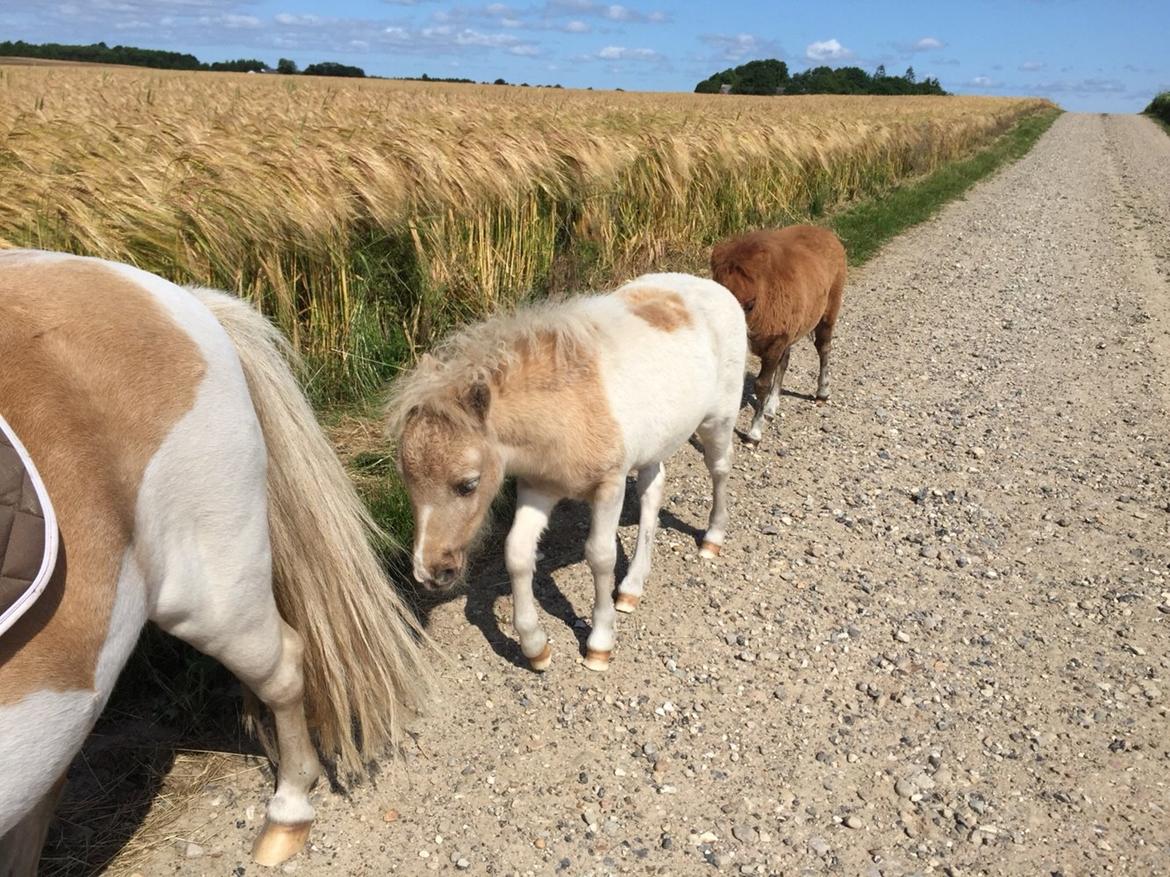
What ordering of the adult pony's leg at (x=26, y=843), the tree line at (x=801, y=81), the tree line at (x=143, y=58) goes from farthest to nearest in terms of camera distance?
the tree line at (x=801, y=81) → the tree line at (x=143, y=58) → the adult pony's leg at (x=26, y=843)

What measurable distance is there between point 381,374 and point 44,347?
3942mm

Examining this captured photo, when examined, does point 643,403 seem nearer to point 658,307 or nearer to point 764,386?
point 658,307

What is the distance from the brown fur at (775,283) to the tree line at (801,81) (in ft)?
301

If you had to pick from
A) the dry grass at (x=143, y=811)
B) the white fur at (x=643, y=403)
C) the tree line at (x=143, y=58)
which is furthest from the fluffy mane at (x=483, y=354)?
the tree line at (x=143, y=58)

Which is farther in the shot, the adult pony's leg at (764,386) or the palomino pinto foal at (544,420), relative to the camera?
the adult pony's leg at (764,386)

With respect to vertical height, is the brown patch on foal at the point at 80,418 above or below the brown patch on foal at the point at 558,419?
above

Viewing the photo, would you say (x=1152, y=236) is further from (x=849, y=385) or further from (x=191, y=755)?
(x=191, y=755)

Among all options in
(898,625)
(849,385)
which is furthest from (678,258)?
(898,625)

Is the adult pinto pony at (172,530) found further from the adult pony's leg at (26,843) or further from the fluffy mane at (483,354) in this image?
the fluffy mane at (483,354)

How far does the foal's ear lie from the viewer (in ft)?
8.98

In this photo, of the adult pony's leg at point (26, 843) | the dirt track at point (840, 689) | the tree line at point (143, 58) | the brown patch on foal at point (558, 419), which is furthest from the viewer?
the tree line at point (143, 58)

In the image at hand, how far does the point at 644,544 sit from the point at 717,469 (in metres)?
0.68

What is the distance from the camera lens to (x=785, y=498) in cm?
489

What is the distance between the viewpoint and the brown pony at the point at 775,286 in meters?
5.37
